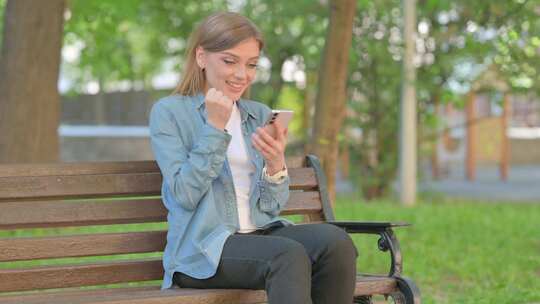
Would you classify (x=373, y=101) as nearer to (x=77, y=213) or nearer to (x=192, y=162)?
(x=77, y=213)

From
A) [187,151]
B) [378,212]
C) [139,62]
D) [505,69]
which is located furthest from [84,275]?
[139,62]

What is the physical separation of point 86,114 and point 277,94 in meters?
7.11

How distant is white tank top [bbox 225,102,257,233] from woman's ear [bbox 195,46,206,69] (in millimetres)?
256

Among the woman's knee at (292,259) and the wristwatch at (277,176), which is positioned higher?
the wristwatch at (277,176)

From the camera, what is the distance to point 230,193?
14.9ft

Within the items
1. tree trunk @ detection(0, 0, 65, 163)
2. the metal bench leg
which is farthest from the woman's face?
tree trunk @ detection(0, 0, 65, 163)

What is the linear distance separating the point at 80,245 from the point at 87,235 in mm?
55

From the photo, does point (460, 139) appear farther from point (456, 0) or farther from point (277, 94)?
point (456, 0)

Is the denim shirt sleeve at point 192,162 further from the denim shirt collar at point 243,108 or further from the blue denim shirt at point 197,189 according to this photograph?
the denim shirt collar at point 243,108

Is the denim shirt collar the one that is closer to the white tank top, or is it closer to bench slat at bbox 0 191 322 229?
the white tank top

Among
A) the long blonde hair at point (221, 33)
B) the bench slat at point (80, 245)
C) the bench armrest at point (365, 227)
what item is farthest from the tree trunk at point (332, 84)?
the long blonde hair at point (221, 33)

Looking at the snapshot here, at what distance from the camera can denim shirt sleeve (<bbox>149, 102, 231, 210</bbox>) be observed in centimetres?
431

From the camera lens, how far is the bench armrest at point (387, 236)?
15.8 feet

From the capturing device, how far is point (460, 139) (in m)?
22.0
